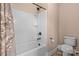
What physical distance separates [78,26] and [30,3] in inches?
25.3

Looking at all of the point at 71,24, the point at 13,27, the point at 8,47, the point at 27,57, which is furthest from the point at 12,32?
the point at 71,24

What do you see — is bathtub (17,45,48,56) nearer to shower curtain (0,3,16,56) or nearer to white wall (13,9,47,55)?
white wall (13,9,47,55)

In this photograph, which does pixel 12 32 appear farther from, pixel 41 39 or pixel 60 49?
pixel 60 49

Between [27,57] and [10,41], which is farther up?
[10,41]

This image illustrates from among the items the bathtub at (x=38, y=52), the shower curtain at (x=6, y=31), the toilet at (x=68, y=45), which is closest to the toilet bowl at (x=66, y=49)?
the toilet at (x=68, y=45)

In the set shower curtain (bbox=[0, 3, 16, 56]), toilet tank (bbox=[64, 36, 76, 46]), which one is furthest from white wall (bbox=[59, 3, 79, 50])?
shower curtain (bbox=[0, 3, 16, 56])

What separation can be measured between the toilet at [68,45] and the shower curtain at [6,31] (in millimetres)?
583

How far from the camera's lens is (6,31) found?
1.27 meters

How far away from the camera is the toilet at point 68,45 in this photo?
1.32 m

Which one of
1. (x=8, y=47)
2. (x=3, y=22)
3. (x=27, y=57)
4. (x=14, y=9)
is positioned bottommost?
(x=27, y=57)

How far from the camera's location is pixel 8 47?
128 cm

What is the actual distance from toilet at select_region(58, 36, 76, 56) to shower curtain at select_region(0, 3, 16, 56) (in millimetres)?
583

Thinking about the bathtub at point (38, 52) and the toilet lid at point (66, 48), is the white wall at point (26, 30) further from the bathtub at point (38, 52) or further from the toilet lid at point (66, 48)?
the toilet lid at point (66, 48)

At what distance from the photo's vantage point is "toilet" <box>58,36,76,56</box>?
4.34 ft
